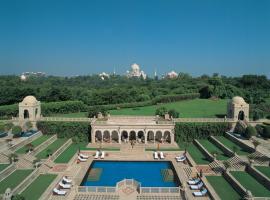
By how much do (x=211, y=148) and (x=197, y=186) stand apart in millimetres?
13587

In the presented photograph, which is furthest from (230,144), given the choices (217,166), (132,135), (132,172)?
(132,135)

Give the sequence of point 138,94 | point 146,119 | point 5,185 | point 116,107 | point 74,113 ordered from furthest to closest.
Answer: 1. point 138,94
2. point 116,107
3. point 74,113
4. point 146,119
5. point 5,185

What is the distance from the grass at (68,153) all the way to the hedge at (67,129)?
113 inches

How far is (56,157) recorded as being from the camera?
3656 cm

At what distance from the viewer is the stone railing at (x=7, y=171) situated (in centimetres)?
2807

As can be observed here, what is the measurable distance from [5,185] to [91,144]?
19411mm

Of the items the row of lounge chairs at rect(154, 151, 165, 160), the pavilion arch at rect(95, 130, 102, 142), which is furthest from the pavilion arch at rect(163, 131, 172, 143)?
the pavilion arch at rect(95, 130, 102, 142)

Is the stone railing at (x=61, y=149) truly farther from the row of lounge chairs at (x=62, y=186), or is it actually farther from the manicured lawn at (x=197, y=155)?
the manicured lawn at (x=197, y=155)

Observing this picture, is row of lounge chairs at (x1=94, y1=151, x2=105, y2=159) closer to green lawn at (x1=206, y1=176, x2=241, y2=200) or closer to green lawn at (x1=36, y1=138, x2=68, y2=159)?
green lawn at (x1=36, y1=138, x2=68, y2=159)

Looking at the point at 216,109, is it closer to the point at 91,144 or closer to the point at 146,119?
the point at 146,119

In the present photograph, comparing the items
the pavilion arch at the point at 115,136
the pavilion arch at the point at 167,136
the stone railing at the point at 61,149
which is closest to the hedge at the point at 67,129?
the stone railing at the point at 61,149

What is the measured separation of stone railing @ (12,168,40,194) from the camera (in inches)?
976

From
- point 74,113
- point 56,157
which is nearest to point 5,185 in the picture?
point 56,157

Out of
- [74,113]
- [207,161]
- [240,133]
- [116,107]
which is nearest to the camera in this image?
[207,161]
